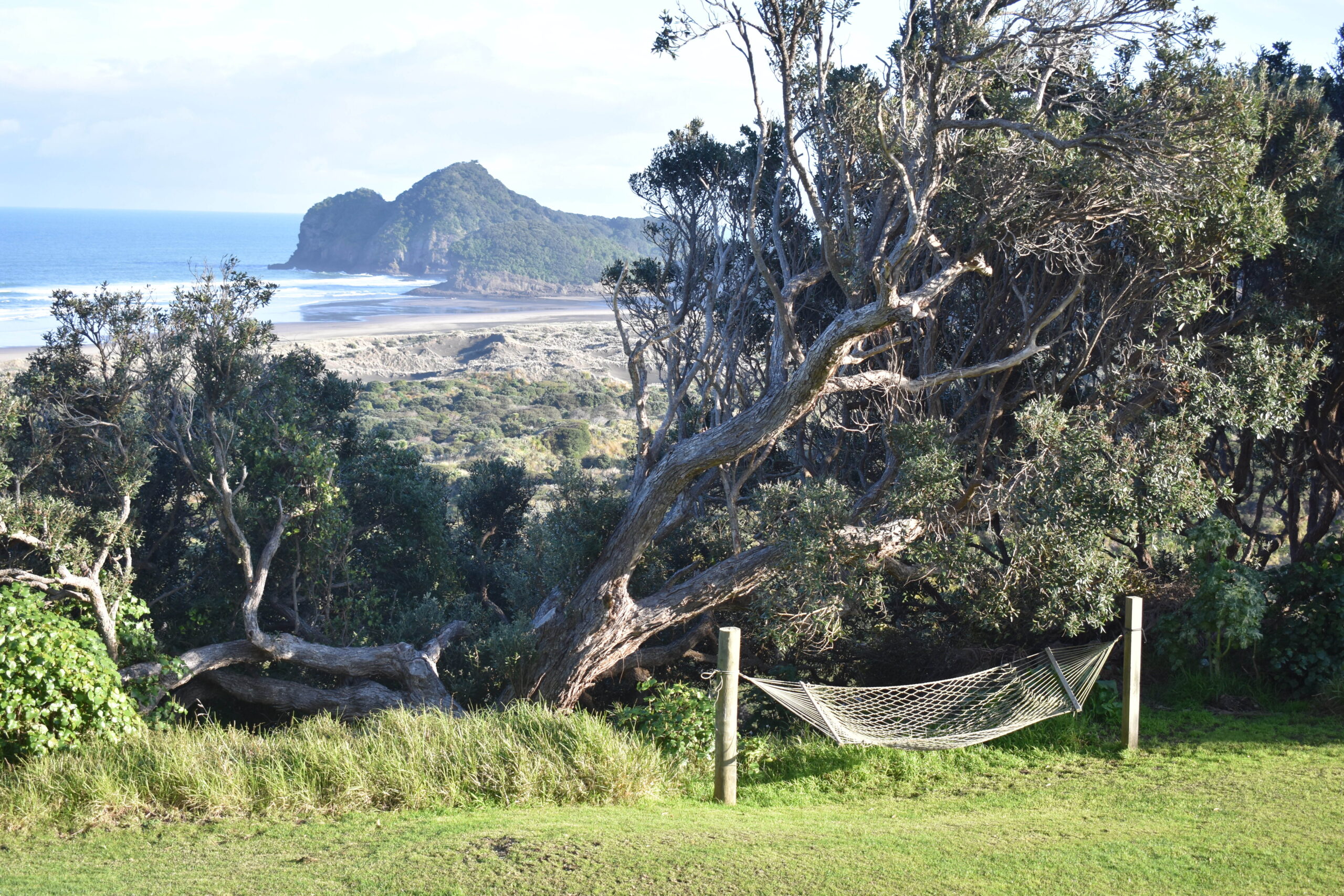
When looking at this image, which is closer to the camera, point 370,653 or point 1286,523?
point 370,653

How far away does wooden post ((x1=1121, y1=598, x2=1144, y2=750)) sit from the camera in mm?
6852

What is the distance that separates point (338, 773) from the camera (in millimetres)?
6027

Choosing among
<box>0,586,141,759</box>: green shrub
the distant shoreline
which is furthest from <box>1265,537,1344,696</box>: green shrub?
the distant shoreline

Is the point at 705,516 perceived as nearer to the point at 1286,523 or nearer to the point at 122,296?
the point at 122,296

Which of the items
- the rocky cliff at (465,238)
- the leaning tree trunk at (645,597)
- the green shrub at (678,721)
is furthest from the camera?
the rocky cliff at (465,238)

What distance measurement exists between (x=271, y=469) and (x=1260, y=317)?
9.88m

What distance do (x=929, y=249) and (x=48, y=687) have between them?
8382mm

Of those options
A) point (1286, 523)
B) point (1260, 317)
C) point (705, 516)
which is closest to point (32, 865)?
point (705, 516)

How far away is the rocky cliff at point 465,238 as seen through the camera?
8544 cm

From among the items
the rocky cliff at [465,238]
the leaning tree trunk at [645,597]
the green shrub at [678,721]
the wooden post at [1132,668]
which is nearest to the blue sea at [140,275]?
the rocky cliff at [465,238]

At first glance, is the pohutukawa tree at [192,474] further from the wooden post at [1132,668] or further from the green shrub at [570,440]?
the green shrub at [570,440]

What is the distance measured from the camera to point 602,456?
29.5 meters

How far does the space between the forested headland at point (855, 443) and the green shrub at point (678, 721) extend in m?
0.75

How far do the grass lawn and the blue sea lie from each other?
583 cm
